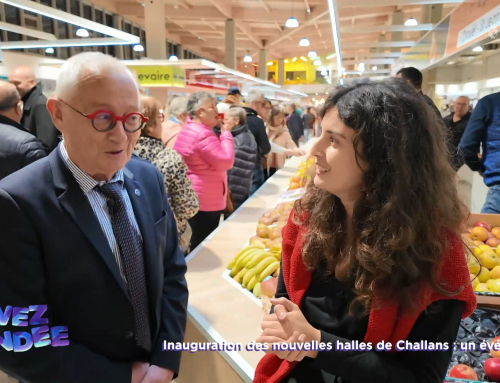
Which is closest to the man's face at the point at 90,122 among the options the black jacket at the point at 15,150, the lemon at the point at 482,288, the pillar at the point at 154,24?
the black jacket at the point at 15,150

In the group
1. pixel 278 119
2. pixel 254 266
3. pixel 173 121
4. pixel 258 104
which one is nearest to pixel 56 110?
pixel 254 266

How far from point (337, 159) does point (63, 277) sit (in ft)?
2.76

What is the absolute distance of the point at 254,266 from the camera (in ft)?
8.02

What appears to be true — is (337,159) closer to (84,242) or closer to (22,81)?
(84,242)

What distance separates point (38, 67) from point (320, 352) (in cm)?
936

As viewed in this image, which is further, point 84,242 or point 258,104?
point 258,104

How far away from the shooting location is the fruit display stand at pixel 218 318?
5.84 ft

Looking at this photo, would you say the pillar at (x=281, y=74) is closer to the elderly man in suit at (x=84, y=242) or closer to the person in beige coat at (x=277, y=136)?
the person in beige coat at (x=277, y=136)

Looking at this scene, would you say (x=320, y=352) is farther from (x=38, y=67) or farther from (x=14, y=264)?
(x=38, y=67)

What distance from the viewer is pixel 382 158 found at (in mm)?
1050

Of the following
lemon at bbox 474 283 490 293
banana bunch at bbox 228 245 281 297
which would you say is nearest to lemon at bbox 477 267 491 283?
lemon at bbox 474 283 490 293

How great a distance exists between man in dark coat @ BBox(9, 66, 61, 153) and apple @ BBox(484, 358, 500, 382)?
3.60m

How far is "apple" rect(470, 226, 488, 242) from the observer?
2.48 metres

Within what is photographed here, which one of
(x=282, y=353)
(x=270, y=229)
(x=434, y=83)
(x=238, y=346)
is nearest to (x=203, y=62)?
(x=434, y=83)
